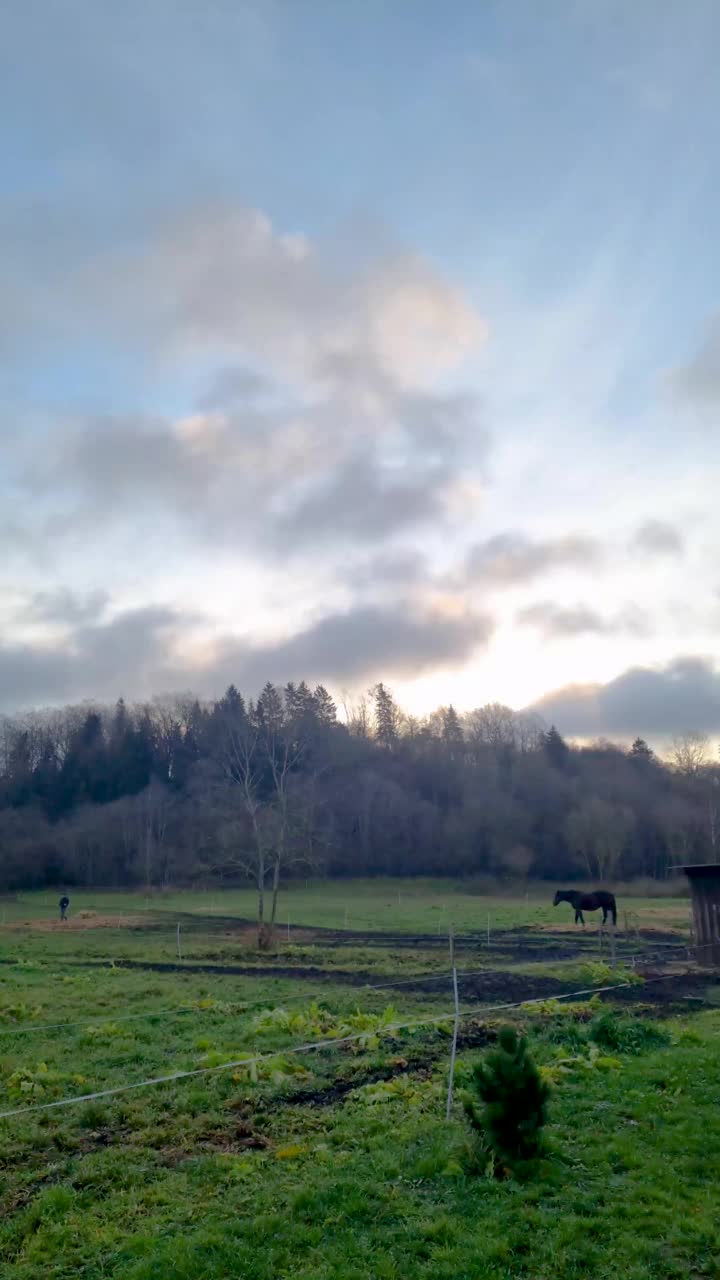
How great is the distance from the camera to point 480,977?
73.2 feet

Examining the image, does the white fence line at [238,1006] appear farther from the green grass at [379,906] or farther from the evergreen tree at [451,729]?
the evergreen tree at [451,729]

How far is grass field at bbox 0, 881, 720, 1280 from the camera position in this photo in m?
6.73

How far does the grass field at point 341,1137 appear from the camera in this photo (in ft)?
22.1

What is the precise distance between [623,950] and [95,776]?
85323 mm

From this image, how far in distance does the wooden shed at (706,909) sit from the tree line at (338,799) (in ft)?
126

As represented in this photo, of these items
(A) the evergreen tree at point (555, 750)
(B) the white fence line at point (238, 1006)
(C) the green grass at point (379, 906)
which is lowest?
(C) the green grass at point (379, 906)

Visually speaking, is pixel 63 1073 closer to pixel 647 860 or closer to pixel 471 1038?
pixel 471 1038

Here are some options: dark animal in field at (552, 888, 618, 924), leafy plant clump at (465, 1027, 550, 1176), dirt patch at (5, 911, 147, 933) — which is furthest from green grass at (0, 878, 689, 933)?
leafy plant clump at (465, 1027, 550, 1176)

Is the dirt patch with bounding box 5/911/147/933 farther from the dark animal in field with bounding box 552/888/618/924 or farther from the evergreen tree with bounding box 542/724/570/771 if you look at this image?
the evergreen tree with bounding box 542/724/570/771

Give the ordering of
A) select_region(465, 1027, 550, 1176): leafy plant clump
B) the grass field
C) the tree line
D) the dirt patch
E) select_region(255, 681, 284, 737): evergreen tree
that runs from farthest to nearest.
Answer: select_region(255, 681, 284, 737): evergreen tree → the tree line → the dirt patch → select_region(465, 1027, 550, 1176): leafy plant clump → the grass field

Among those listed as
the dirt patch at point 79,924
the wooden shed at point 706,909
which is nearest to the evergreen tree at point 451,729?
the dirt patch at point 79,924

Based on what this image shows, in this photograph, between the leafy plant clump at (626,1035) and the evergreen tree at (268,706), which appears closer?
the leafy plant clump at (626,1035)

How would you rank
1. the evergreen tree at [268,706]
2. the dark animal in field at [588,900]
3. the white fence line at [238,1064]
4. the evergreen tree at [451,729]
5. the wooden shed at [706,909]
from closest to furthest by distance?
1. the white fence line at [238,1064]
2. the wooden shed at [706,909]
3. the dark animal in field at [588,900]
4. the evergreen tree at [268,706]
5. the evergreen tree at [451,729]

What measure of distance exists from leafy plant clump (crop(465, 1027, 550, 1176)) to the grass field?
0.24 m
